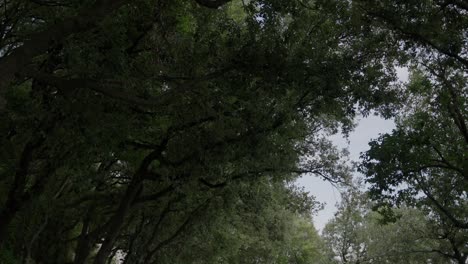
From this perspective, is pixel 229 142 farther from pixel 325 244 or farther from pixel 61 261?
pixel 325 244

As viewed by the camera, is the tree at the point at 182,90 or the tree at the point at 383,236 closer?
the tree at the point at 182,90

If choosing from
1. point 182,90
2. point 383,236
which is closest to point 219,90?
point 182,90

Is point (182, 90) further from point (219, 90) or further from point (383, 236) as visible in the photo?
point (383, 236)

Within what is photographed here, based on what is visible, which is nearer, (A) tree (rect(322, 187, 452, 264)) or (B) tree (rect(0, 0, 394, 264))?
(B) tree (rect(0, 0, 394, 264))

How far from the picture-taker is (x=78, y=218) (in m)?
20.7

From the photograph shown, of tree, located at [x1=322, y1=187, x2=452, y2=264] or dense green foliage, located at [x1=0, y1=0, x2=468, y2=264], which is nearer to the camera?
dense green foliage, located at [x1=0, y1=0, x2=468, y2=264]

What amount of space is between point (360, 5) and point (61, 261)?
1883cm

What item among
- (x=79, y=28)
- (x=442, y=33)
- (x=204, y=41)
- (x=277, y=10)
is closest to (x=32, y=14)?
(x=204, y=41)

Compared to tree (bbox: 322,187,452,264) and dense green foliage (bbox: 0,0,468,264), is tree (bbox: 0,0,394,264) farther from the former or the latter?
tree (bbox: 322,187,452,264)

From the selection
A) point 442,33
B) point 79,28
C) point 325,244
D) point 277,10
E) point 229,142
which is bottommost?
point 79,28

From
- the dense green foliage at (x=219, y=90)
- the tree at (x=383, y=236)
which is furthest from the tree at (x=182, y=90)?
the tree at (x=383, y=236)

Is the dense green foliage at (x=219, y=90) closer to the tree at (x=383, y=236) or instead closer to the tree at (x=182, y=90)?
the tree at (x=182, y=90)

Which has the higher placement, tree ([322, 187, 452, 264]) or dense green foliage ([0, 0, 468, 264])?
tree ([322, 187, 452, 264])

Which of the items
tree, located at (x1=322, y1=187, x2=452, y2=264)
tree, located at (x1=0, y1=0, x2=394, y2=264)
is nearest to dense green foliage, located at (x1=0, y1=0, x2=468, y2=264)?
tree, located at (x1=0, y1=0, x2=394, y2=264)
